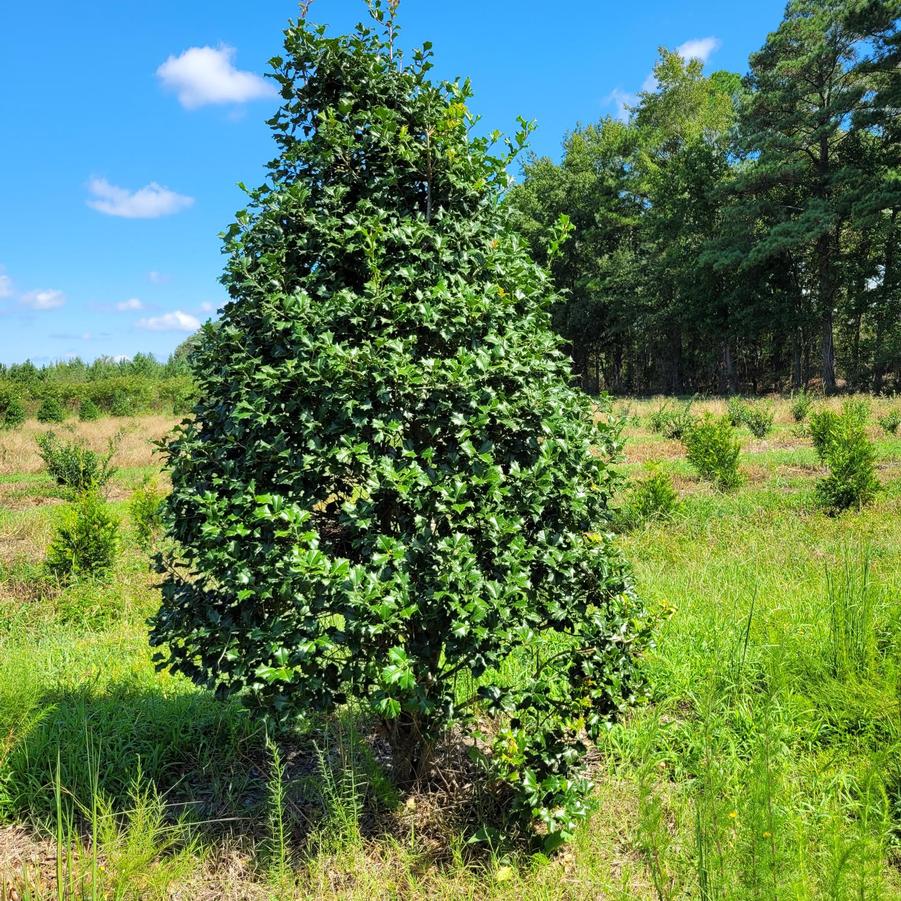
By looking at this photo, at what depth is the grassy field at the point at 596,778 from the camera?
8.04ft

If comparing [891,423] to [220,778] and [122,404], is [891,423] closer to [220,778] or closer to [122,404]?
[220,778]

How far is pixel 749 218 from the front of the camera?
30.1 metres

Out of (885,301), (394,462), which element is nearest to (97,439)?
(394,462)

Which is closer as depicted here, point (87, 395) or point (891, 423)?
point (891, 423)

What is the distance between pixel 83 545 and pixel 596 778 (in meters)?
6.51

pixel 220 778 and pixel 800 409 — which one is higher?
pixel 800 409

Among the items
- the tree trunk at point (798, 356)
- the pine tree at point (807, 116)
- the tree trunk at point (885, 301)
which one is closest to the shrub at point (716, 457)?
the pine tree at point (807, 116)

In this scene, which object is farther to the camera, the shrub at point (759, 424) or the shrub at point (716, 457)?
the shrub at point (759, 424)

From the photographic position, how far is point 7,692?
3859 mm

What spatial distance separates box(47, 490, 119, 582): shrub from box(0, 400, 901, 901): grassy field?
2045 millimetres

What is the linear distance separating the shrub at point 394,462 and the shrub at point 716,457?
8554 mm

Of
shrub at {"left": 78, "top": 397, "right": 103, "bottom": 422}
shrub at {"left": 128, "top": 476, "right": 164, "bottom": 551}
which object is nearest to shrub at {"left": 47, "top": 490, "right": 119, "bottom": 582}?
shrub at {"left": 128, "top": 476, "right": 164, "bottom": 551}

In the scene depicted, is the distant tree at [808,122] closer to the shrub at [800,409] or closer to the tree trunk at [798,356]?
the tree trunk at [798,356]

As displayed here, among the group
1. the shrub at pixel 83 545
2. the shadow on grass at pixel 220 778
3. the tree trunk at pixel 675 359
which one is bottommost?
the shadow on grass at pixel 220 778
